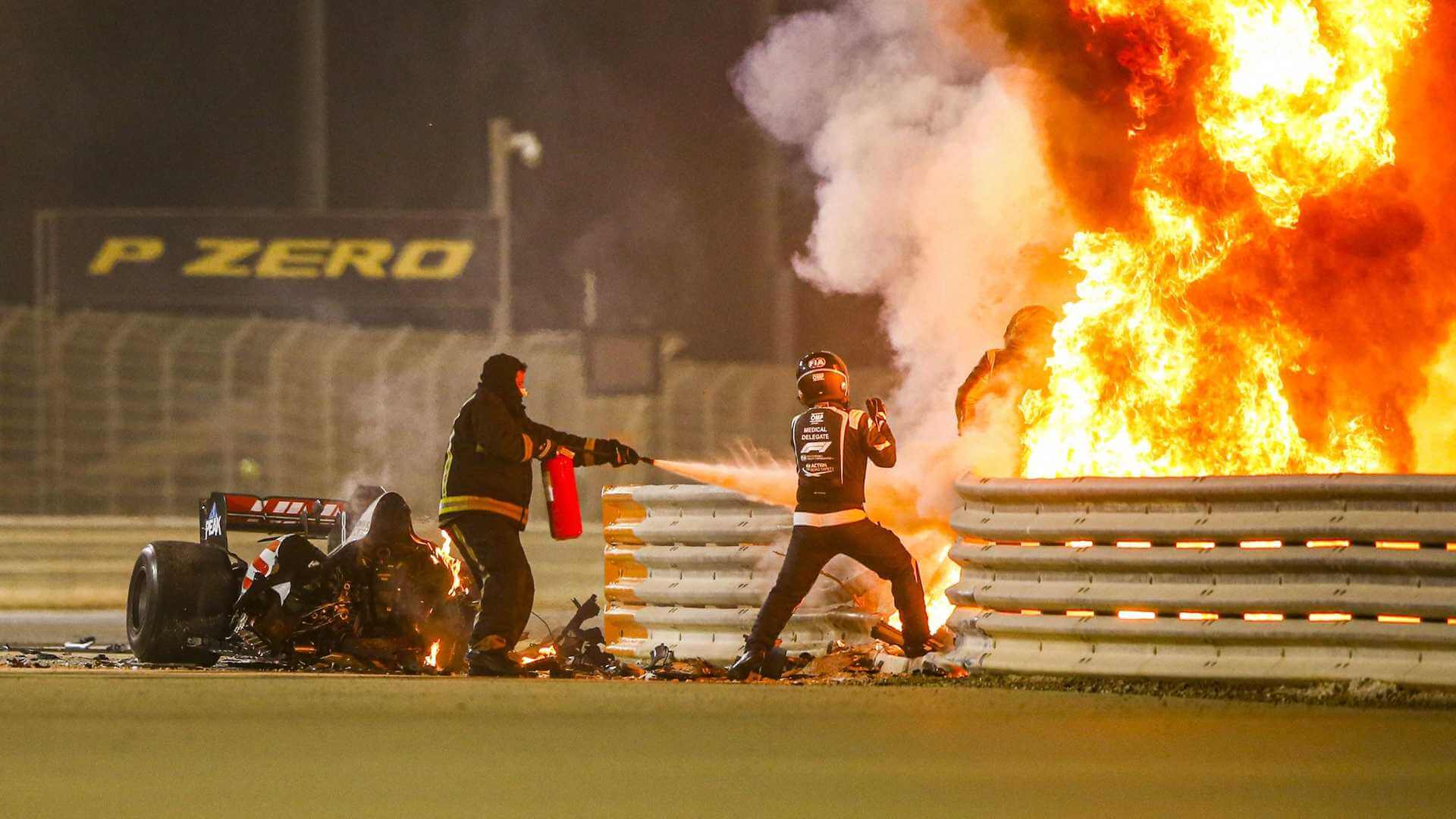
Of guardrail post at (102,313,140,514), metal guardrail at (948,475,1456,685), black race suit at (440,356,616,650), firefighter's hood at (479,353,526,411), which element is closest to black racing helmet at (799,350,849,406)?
metal guardrail at (948,475,1456,685)

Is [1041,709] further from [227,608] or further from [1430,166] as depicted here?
[1430,166]

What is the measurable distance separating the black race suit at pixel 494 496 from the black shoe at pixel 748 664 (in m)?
1.17

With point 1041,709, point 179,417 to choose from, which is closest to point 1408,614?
point 1041,709

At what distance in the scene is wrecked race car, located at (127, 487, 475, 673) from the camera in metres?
12.3

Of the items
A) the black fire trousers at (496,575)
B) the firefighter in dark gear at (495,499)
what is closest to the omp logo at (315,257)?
the firefighter in dark gear at (495,499)

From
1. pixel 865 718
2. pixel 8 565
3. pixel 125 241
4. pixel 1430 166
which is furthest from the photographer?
pixel 125 241

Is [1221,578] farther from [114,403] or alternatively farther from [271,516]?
[114,403]

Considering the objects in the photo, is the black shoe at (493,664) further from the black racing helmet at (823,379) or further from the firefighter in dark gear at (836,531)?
the black racing helmet at (823,379)

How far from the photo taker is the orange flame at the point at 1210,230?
1264 centimetres

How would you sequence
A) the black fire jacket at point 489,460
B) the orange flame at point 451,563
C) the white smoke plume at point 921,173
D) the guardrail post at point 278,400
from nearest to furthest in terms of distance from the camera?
the black fire jacket at point 489,460 < the orange flame at point 451,563 < the white smoke plume at point 921,173 < the guardrail post at point 278,400

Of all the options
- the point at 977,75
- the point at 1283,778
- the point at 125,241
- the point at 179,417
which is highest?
the point at 125,241

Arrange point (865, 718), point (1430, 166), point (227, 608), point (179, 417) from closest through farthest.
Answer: point (865, 718), point (227, 608), point (1430, 166), point (179, 417)

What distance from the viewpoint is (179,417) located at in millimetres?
22516

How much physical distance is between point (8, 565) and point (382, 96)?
17023 mm
